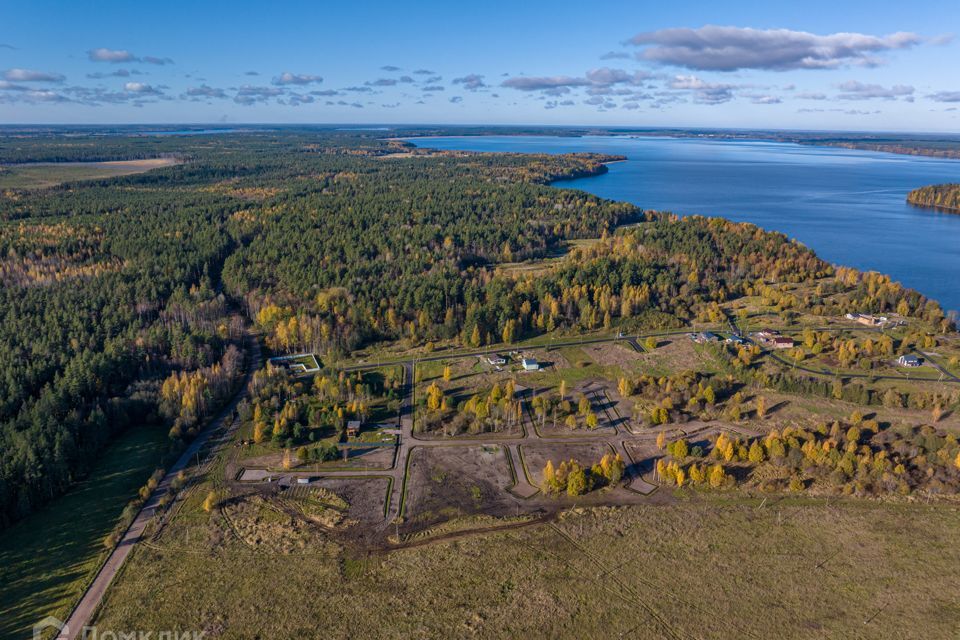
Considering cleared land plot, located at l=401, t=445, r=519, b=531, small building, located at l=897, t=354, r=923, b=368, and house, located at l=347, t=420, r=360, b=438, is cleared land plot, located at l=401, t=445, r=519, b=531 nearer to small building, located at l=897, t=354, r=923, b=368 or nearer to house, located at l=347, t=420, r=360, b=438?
house, located at l=347, t=420, r=360, b=438

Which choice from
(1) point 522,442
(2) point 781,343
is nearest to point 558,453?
(1) point 522,442

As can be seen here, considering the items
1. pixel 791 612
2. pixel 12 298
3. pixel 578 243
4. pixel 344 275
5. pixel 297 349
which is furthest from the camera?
pixel 578 243

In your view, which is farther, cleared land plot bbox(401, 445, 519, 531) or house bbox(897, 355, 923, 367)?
house bbox(897, 355, 923, 367)

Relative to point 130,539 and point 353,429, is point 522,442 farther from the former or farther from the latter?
point 130,539

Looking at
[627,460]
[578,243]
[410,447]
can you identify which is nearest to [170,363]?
[410,447]

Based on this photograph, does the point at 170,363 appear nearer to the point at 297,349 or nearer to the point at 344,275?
the point at 297,349

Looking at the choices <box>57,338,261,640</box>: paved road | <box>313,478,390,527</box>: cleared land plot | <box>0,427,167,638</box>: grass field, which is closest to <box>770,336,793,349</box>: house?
<box>313,478,390,527</box>: cleared land plot

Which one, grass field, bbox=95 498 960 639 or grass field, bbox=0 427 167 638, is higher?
grass field, bbox=0 427 167 638
